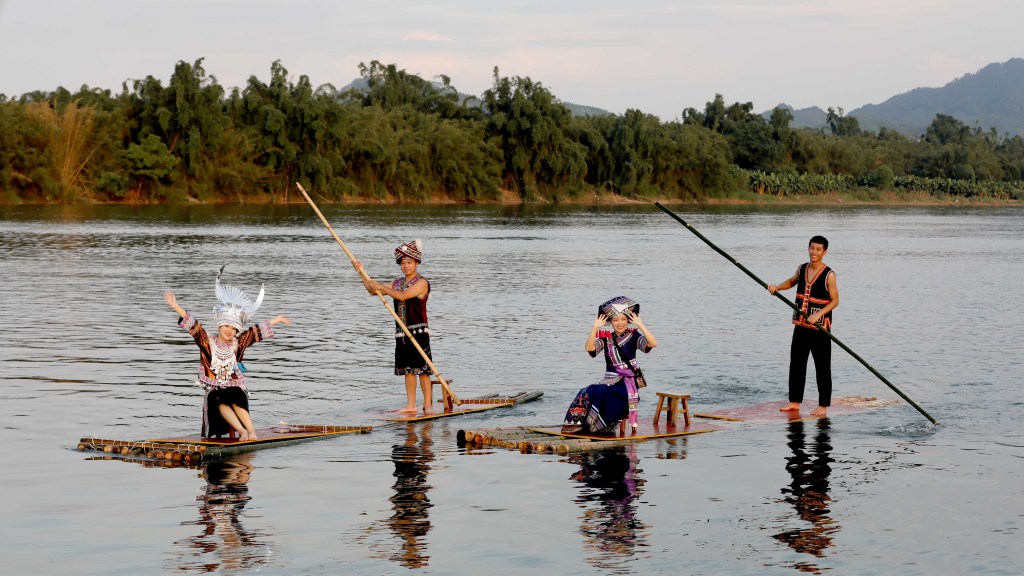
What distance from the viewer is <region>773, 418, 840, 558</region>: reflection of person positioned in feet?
32.9

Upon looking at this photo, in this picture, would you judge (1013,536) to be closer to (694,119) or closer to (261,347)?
(261,347)

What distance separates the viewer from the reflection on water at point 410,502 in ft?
31.3

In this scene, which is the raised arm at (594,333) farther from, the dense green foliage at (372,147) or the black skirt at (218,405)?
the dense green foliage at (372,147)

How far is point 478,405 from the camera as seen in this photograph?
15578 millimetres

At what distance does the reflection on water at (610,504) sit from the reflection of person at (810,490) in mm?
1173

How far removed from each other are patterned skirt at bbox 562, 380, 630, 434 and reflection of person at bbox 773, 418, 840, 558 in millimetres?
1666

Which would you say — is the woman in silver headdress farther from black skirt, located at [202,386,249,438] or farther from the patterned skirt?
the patterned skirt

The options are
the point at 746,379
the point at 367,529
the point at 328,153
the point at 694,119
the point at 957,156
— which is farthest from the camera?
the point at 957,156

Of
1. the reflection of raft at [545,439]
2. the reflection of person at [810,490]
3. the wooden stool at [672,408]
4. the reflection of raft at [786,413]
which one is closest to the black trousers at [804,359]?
the reflection of raft at [786,413]

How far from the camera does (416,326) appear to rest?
14703 millimetres

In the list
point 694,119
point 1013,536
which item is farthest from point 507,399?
point 694,119

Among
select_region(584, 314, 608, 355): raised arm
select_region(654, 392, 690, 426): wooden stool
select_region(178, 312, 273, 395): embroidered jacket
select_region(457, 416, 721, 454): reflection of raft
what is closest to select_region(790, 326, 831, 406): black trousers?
select_region(654, 392, 690, 426): wooden stool

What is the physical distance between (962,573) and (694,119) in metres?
158

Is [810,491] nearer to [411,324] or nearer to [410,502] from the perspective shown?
[410,502]
